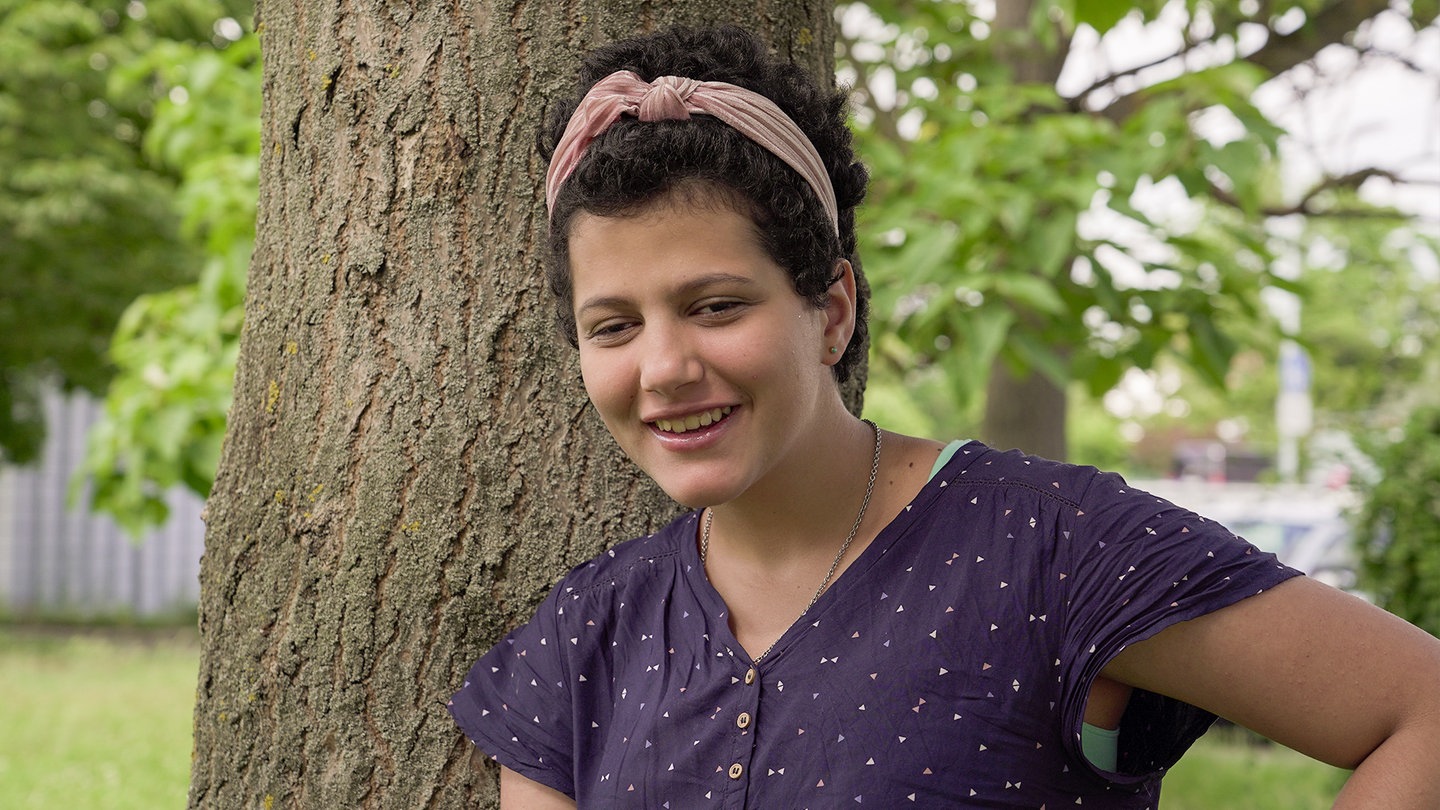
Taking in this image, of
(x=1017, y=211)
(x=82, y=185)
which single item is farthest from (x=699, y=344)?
(x=82, y=185)

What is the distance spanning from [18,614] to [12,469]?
1623 mm

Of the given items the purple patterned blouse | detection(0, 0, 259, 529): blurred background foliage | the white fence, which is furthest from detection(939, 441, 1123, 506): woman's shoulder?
the white fence

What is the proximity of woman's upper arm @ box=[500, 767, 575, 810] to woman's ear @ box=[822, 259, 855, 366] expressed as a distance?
70 cm

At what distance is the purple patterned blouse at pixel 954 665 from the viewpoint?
1.42 meters

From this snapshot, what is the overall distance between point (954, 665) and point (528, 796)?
67 centimetres

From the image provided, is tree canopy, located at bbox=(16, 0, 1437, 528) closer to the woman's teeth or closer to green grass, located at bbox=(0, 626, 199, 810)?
the woman's teeth

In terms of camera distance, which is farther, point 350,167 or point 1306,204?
point 1306,204

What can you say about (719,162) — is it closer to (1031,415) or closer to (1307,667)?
(1307,667)

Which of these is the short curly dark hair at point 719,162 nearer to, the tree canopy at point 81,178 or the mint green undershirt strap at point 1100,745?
the mint green undershirt strap at point 1100,745

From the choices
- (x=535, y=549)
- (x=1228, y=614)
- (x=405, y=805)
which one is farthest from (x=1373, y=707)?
(x=405, y=805)

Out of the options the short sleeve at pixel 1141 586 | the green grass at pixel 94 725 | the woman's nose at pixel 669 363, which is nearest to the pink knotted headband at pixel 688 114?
the woman's nose at pixel 669 363

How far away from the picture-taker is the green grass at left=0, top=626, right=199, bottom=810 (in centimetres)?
643

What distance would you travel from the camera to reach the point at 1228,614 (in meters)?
1.37

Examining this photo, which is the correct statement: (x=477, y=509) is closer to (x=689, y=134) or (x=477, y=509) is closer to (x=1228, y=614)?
(x=689, y=134)
